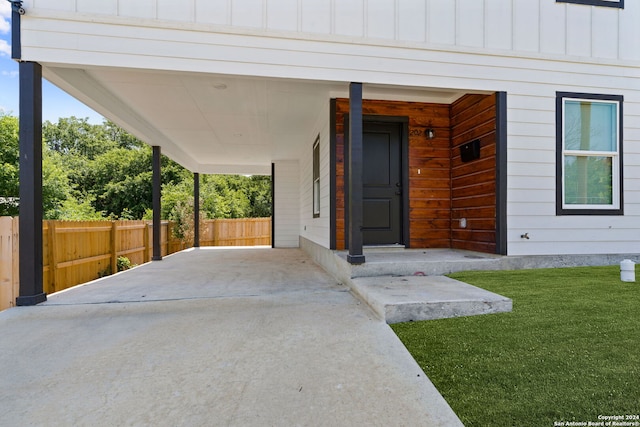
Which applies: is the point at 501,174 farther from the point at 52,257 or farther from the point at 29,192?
the point at 52,257

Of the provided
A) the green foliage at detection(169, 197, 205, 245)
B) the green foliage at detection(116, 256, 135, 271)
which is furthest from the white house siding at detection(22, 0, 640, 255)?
the green foliage at detection(169, 197, 205, 245)

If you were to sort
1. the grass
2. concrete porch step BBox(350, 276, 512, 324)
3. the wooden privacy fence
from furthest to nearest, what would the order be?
the wooden privacy fence, concrete porch step BBox(350, 276, 512, 324), the grass

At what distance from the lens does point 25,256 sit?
10.2ft

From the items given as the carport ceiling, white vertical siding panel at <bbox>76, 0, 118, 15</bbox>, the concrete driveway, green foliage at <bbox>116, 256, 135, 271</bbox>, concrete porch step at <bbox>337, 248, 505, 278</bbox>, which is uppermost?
white vertical siding panel at <bbox>76, 0, 118, 15</bbox>

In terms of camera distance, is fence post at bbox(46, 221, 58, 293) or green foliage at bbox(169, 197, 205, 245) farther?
green foliage at bbox(169, 197, 205, 245)

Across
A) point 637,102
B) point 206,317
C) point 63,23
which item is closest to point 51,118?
point 63,23

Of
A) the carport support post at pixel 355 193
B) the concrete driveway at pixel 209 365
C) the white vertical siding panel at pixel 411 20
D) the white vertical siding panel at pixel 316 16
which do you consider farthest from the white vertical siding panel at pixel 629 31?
the concrete driveway at pixel 209 365

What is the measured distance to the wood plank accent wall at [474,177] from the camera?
13.8 ft

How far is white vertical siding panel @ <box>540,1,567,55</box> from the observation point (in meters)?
4.13

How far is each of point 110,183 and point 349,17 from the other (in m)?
21.6

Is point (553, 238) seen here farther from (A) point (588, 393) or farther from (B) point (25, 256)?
(B) point (25, 256)

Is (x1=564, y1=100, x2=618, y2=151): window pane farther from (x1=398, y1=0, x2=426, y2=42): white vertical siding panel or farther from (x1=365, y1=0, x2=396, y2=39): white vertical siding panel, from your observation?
(x1=365, y1=0, x2=396, y2=39): white vertical siding panel

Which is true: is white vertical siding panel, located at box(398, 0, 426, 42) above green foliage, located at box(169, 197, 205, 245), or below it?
above

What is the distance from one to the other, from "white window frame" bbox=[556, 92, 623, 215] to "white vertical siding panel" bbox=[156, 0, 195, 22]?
4.55 meters
